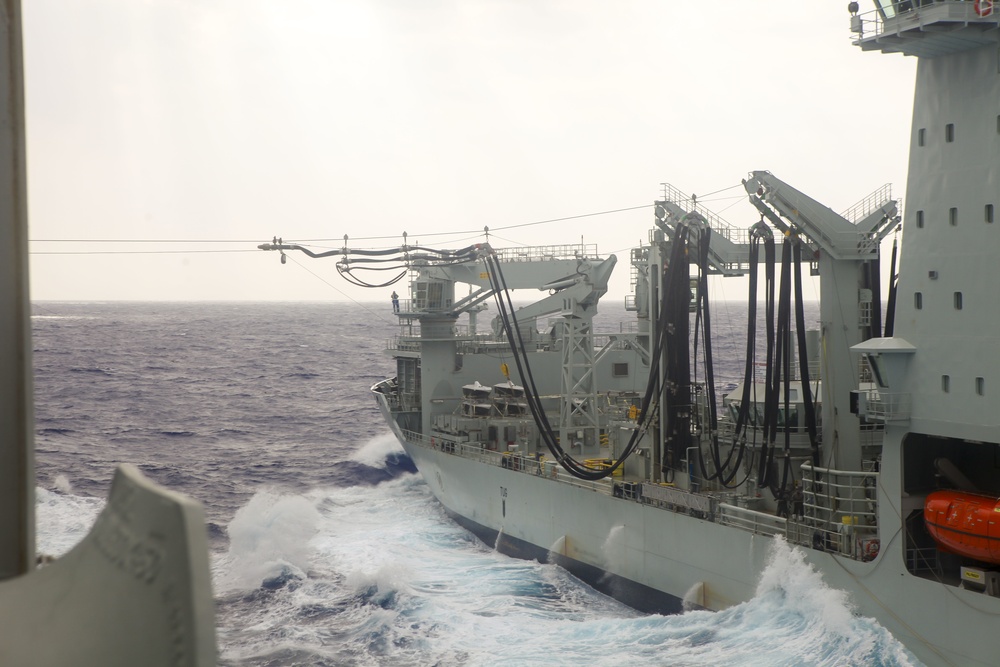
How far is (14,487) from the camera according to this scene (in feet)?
14.7

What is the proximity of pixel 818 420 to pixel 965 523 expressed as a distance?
6.95 meters

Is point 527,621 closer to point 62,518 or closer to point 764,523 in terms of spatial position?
point 764,523

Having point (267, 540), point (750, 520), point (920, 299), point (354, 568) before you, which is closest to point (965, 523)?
point (920, 299)

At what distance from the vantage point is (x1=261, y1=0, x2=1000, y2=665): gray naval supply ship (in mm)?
17453

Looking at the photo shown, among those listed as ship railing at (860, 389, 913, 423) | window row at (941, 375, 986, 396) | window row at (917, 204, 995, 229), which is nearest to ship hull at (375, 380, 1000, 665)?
ship railing at (860, 389, 913, 423)

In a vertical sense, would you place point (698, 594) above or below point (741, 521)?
below

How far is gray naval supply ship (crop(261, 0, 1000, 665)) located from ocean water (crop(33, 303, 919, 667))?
35.8 inches

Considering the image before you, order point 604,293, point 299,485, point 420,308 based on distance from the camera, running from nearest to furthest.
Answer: point 604,293
point 420,308
point 299,485

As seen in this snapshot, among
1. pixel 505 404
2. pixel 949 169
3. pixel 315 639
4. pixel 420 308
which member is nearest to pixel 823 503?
pixel 949 169

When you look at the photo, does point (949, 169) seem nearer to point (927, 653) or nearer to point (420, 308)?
point (927, 653)

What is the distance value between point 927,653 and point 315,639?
498 inches

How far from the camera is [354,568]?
27734mm

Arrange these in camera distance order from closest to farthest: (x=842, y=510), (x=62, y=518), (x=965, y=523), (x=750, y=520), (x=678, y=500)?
(x=965, y=523)
(x=842, y=510)
(x=750, y=520)
(x=678, y=500)
(x=62, y=518)

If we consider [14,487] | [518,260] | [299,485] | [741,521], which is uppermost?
[518,260]
